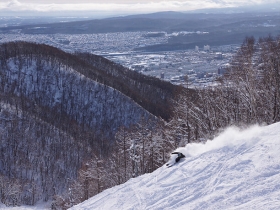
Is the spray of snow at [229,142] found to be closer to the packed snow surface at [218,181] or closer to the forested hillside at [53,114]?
the packed snow surface at [218,181]

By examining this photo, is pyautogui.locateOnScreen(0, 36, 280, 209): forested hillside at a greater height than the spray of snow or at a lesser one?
lesser

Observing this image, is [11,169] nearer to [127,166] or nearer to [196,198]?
[127,166]

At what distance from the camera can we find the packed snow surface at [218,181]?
1079cm

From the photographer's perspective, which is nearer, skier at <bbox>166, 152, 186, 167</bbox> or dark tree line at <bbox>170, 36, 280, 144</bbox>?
skier at <bbox>166, 152, 186, 167</bbox>

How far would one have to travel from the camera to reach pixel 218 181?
1240 cm

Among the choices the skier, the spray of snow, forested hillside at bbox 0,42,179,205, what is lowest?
forested hillside at bbox 0,42,179,205

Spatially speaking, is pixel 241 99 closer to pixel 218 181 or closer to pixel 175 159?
pixel 175 159

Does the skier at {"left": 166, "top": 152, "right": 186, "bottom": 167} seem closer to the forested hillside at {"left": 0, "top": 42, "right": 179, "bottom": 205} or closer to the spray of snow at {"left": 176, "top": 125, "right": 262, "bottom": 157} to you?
the spray of snow at {"left": 176, "top": 125, "right": 262, "bottom": 157}

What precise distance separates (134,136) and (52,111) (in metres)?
44.9

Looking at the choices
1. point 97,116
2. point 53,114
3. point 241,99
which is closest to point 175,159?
point 241,99

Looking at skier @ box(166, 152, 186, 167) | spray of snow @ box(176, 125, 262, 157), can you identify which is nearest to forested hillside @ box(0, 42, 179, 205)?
skier @ box(166, 152, 186, 167)

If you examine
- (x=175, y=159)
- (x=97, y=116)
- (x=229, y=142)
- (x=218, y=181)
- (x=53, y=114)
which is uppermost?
(x=229, y=142)

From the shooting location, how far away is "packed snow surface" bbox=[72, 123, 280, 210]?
10789 millimetres

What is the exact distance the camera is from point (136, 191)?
49.0 ft
